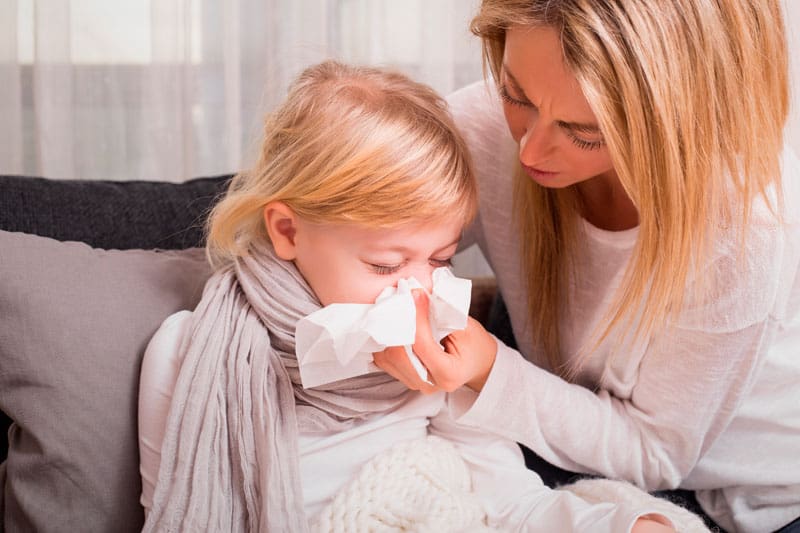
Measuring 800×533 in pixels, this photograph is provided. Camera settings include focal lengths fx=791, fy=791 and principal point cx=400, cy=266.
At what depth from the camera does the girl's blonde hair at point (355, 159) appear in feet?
3.61

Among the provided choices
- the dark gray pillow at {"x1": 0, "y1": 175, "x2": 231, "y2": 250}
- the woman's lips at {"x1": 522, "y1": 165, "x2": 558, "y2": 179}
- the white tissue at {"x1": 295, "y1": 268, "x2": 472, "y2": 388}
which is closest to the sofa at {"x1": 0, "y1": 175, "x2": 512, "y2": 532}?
the dark gray pillow at {"x1": 0, "y1": 175, "x2": 231, "y2": 250}

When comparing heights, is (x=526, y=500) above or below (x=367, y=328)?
below

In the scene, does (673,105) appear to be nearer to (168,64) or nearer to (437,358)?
(437,358)

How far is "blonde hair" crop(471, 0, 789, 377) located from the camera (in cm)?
99

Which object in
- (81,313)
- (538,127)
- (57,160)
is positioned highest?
(538,127)

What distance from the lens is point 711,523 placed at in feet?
4.60

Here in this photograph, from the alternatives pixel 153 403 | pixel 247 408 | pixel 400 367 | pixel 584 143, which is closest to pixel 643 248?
pixel 584 143

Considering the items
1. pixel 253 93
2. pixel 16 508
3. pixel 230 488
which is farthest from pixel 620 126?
pixel 253 93

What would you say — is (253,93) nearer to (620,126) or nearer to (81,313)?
(81,313)

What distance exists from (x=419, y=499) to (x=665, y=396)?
1.43ft

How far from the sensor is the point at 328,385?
1187 millimetres

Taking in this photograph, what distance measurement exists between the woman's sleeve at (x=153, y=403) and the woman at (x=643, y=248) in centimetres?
32

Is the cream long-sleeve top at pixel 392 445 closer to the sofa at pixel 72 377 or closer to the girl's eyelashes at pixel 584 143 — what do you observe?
the sofa at pixel 72 377

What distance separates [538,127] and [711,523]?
806 millimetres
